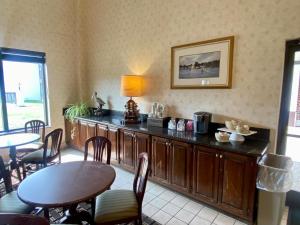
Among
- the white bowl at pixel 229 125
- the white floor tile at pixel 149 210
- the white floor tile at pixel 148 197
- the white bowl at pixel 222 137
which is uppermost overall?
the white bowl at pixel 229 125

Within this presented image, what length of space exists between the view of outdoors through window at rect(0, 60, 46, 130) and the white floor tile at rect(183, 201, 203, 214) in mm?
3633

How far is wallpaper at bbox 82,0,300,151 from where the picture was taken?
2.28 m

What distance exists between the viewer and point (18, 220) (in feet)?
3.24

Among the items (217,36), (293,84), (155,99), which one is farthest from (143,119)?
(293,84)

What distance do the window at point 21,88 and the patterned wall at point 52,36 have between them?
0.15 meters

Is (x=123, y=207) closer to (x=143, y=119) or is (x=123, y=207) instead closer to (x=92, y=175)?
(x=92, y=175)

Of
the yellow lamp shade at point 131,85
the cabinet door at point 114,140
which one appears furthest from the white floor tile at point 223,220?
the yellow lamp shade at point 131,85

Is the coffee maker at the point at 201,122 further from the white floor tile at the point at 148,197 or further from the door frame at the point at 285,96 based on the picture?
the white floor tile at the point at 148,197

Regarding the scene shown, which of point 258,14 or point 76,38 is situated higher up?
point 76,38

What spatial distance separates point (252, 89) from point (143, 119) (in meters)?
1.90

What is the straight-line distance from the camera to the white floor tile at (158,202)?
8.06 feet

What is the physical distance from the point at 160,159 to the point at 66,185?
1.44 m

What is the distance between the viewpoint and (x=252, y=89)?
8.00ft

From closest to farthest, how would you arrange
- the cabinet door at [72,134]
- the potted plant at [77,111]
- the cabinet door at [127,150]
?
the cabinet door at [127,150] → the potted plant at [77,111] → the cabinet door at [72,134]
